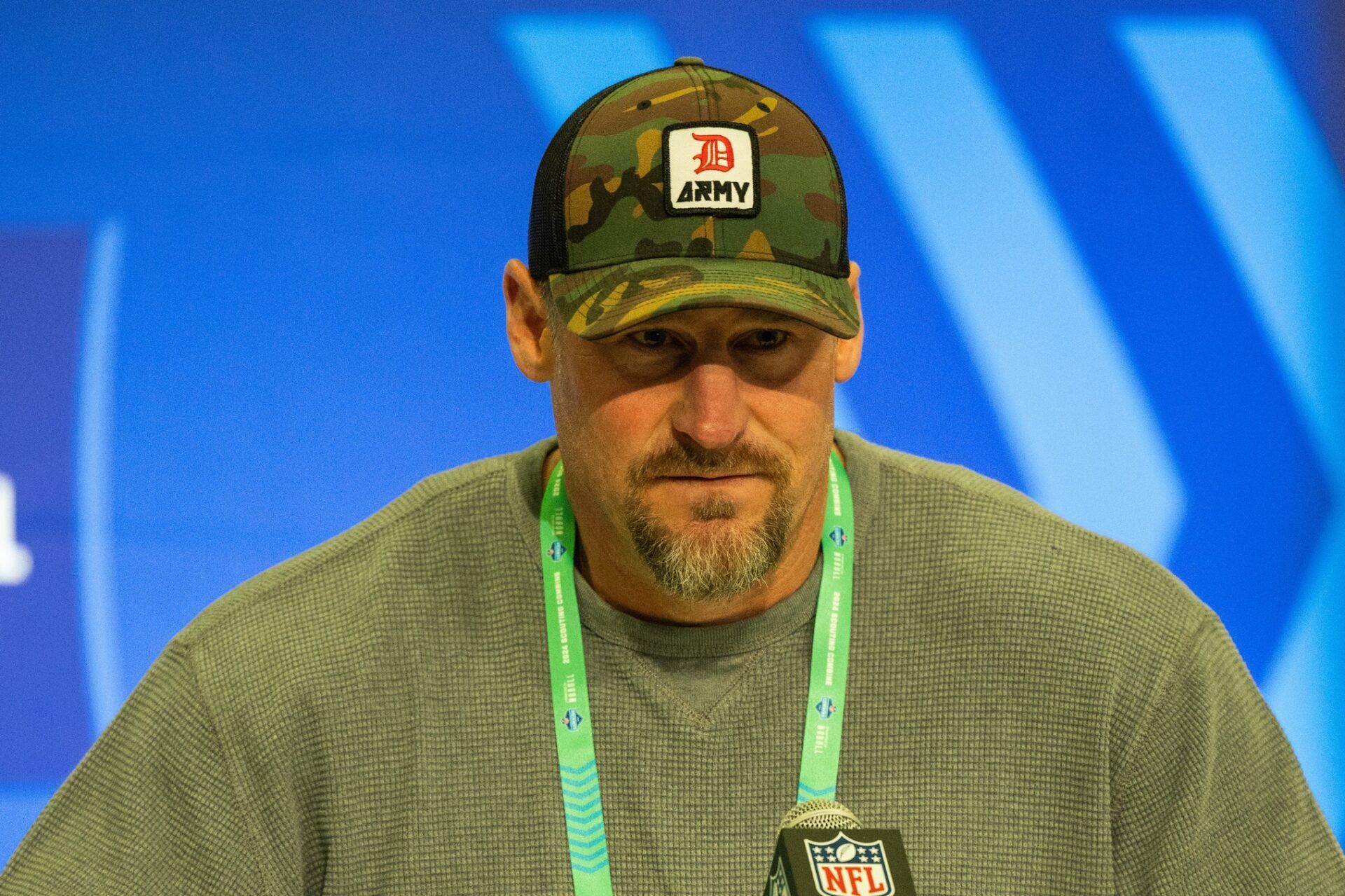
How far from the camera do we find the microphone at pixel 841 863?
923 millimetres

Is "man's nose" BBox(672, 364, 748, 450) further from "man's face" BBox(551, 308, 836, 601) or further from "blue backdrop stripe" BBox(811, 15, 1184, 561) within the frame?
"blue backdrop stripe" BBox(811, 15, 1184, 561)

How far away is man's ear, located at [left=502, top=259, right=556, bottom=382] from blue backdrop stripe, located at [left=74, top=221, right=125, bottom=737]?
118cm

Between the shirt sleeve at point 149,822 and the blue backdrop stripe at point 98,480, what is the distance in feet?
3.51

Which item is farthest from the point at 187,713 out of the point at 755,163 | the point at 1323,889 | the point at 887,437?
the point at 887,437

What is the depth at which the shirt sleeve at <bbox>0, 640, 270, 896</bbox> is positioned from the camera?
1.38m

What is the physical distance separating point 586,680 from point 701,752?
0.40 ft

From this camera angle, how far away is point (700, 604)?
140cm

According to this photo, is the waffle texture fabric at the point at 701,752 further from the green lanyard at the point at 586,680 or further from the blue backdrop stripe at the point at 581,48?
A: the blue backdrop stripe at the point at 581,48

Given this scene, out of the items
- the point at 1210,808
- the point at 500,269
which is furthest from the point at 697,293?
the point at 500,269

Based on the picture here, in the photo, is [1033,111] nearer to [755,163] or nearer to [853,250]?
[853,250]

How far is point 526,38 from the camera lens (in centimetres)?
251

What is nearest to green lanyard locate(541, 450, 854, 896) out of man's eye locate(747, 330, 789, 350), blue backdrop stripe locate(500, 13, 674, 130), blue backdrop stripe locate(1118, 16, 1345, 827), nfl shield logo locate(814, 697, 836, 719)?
nfl shield logo locate(814, 697, 836, 719)

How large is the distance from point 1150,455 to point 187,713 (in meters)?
1.64

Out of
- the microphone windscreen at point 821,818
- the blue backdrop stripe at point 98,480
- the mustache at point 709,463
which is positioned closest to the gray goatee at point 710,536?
the mustache at point 709,463
